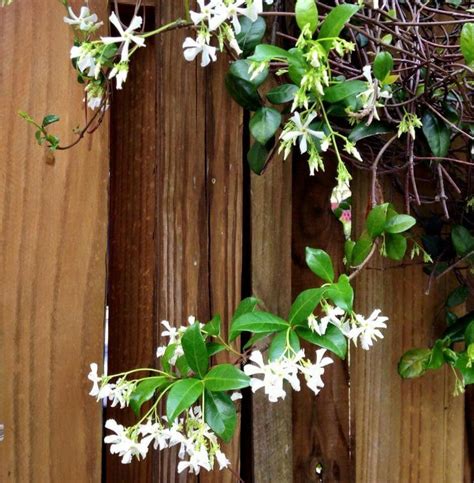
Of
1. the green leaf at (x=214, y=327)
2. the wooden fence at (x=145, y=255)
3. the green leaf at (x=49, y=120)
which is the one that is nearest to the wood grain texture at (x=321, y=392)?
the wooden fence at (x=145, y=255)

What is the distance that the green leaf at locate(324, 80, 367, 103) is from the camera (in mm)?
729

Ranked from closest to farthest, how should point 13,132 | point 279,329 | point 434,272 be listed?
point 279,329
point 13,132
point 434,272

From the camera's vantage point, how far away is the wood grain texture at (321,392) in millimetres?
990

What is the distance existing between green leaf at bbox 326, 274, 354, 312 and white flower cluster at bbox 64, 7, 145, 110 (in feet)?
1.10

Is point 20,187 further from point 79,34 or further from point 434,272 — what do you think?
point 434,272

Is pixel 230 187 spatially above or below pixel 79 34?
below

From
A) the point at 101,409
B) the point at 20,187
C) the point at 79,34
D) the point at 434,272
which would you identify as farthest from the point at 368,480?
the point at 79,34

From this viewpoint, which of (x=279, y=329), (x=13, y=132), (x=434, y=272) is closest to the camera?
(x=279, y=329)

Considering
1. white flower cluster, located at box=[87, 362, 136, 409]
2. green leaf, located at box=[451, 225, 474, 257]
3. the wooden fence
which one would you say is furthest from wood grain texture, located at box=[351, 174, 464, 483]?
white flower cluster, located at box=[87, 362, 136, 409]

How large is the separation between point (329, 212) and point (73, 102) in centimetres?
44

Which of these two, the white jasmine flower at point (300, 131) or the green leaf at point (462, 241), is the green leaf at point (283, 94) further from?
the green leaf at point (462, 241)

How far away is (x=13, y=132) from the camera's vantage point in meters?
0.85

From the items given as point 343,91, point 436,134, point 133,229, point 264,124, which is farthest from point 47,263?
point 436,134

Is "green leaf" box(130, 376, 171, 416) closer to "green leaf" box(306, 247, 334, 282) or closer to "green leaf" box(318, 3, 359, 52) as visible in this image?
"green leaf" box(306, 247, 334, 282)
